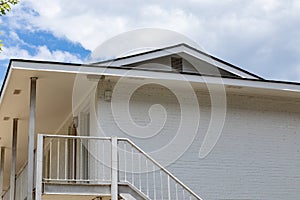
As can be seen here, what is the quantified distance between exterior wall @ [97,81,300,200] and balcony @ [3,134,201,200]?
32 cm

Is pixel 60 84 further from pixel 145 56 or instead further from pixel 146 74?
pixel 145 56

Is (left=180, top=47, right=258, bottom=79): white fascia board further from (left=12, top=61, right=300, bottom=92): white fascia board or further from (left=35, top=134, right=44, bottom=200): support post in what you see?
(left=35, top=134, right=44, bottom=200): support post

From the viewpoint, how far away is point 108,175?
448 inches

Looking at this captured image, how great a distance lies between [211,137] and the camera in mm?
12594

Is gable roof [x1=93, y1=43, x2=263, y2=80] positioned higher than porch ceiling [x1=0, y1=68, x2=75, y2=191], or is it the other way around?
gable roof [x1=93, y1=43, x2=263, y2=80]

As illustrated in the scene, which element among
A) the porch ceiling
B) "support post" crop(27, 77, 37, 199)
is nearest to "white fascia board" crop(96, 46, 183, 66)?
the porch ceiling

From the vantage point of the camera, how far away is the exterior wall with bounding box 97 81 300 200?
12.1m

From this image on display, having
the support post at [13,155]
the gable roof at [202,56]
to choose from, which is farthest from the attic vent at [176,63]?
the support post at [13,155]

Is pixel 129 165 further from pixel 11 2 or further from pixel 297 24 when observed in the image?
pixel 297 24

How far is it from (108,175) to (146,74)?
2.24 m

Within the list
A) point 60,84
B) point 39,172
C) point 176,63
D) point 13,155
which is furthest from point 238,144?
point 13,155

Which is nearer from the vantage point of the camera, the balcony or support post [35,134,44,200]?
support post [35,134,44,200]

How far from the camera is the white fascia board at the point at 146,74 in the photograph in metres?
10.7

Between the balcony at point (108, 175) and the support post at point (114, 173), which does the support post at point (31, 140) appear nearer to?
the balcony at point (108, 175)
